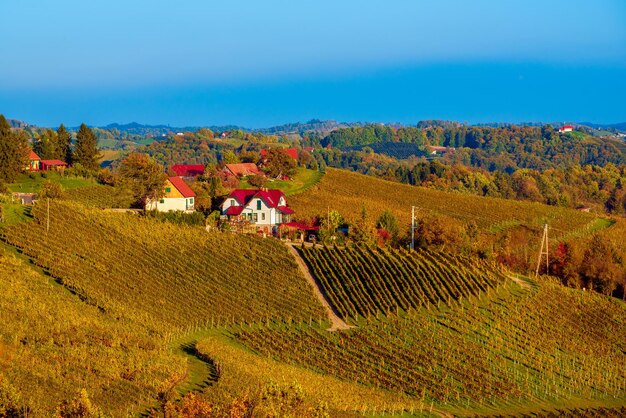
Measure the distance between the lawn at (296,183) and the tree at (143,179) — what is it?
18.0m

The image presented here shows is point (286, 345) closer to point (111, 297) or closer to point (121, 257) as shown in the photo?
point (111, 297)

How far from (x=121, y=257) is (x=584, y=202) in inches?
4177

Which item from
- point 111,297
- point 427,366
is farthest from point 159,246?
point 427,366

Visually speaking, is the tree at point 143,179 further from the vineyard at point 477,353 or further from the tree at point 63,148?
the vineyard at point 477,353

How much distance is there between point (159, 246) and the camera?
5384 centimetres

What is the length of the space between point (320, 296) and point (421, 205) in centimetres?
4018

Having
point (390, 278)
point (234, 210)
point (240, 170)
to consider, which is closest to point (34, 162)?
point (240, 170)

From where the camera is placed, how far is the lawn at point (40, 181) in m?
70.7

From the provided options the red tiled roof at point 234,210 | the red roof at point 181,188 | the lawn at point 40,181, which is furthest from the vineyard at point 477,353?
→ the lawn at point 40,181

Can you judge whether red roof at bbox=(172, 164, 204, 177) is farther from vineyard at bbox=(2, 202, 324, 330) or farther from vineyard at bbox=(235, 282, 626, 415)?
vineyard at bbox=(235, 282, 626, 415)

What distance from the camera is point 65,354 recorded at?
1395 inches

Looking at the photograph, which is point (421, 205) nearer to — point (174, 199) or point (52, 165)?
point (174, 199)

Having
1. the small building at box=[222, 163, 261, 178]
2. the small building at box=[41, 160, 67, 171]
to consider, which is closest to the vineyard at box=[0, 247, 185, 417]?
the small building at box=[41, 160, 67, 171]

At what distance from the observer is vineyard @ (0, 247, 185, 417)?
30.8 meters
